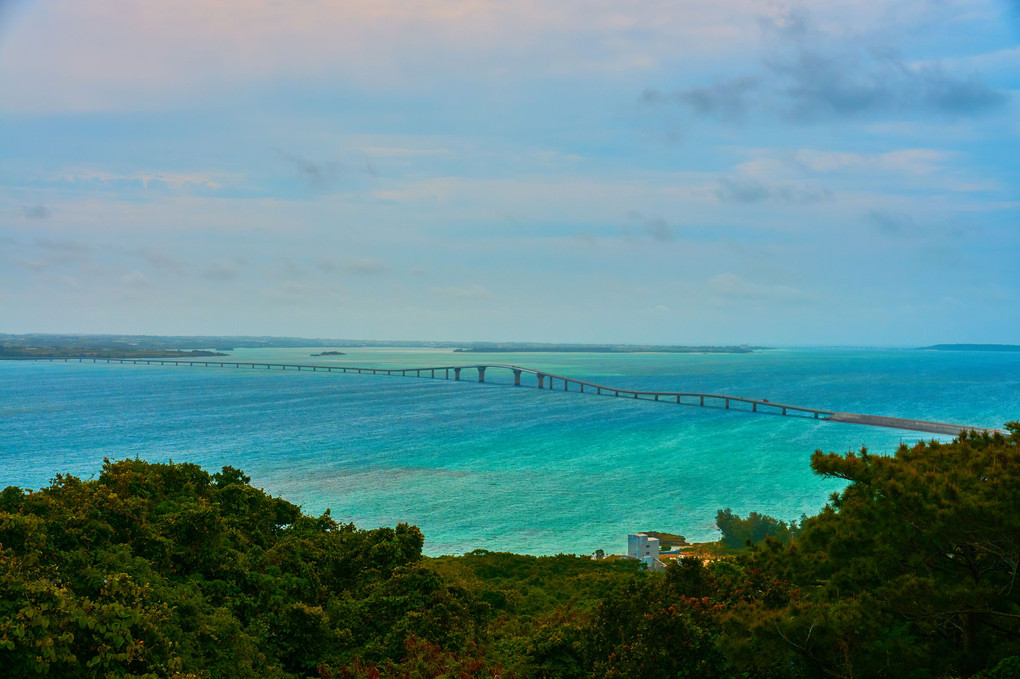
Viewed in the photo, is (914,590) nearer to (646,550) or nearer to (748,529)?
(646,550)

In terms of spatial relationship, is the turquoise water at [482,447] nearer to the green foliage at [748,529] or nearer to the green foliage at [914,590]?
the green foliage at [748,529]

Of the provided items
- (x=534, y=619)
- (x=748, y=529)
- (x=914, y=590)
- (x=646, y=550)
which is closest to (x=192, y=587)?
(x=534, y=619)

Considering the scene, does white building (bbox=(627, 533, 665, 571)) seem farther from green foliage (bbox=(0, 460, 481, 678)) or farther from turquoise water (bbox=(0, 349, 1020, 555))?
green foliage (bbox=(0, 460, 481, 678))

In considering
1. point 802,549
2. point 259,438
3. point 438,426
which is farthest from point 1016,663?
point 438,426

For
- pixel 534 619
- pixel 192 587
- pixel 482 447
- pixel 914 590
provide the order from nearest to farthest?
pixel 914 590
pixel 192 587
pixel 534 619
pixel 482 447

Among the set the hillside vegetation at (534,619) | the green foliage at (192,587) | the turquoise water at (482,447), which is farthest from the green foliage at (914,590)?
the turquoise water at (482,447)

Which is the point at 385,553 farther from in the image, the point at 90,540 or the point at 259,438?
the point at 259,438
